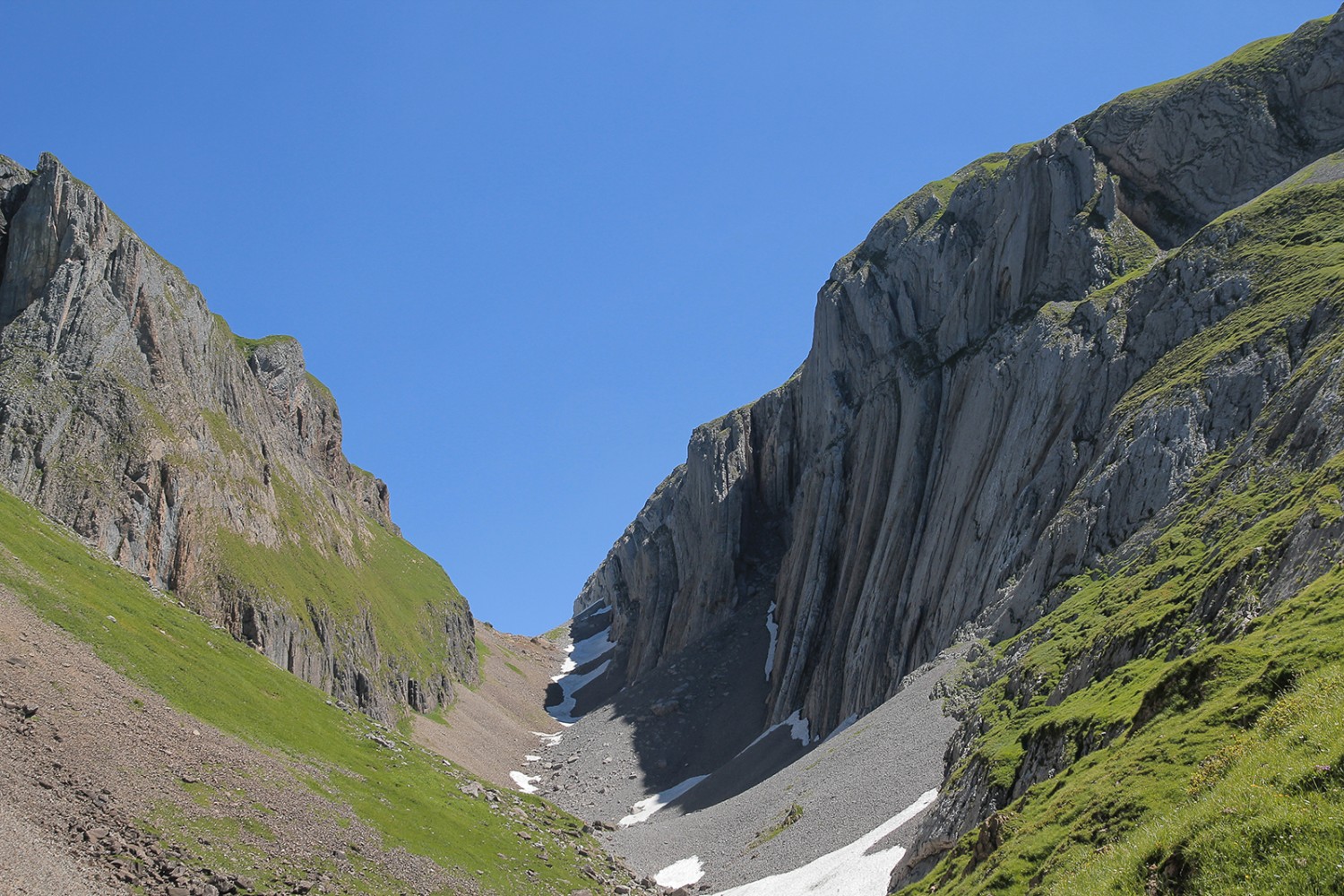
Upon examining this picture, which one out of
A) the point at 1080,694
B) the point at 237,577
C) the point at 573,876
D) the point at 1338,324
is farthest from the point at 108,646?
the point at 1338,324

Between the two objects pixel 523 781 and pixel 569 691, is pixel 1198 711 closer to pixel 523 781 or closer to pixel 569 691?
pixel 523 781

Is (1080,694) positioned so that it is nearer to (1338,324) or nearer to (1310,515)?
(1310,515)

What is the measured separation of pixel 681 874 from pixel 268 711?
33.1 m

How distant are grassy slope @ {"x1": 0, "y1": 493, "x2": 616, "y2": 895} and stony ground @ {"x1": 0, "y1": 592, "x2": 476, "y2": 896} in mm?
2410

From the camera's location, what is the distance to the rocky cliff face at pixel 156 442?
75625 millimetres

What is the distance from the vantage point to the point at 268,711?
200 feet

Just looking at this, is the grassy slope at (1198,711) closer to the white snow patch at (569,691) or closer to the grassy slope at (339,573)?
the grassy slope at (339,573)

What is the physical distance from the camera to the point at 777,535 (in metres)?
161

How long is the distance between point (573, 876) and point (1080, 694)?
3559cm

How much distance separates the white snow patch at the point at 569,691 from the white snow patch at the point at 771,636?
37.4 meters

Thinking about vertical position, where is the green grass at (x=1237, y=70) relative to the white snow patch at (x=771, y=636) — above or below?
above

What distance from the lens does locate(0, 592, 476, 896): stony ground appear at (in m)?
34.2

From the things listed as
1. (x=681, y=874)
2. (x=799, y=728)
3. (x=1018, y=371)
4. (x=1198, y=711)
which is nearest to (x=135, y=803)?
(x=1198, y=711)

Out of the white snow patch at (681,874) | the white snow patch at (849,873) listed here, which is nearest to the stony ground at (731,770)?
the white snow patch at (681,874)
